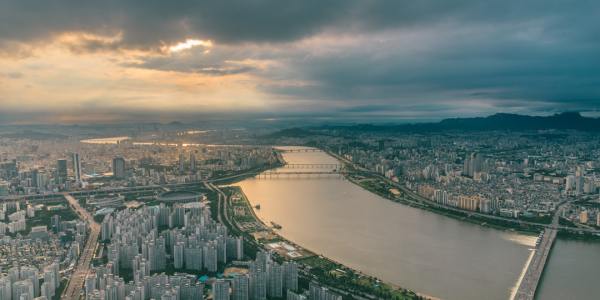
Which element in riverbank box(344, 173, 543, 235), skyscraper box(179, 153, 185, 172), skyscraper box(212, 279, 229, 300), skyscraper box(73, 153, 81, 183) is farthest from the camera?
skyscraper box(179, 153, 185, 172)

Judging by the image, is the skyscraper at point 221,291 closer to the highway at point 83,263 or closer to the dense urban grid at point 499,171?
the highway at point 83,263

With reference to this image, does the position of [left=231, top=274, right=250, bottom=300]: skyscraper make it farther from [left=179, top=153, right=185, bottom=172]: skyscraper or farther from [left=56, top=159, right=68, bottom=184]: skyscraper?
[left=179, top=153, right=185, bottom=172]: skyscraper

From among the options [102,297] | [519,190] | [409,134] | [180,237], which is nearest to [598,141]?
[409,134]

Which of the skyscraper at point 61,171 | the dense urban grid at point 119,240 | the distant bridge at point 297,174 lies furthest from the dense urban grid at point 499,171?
the skyscraper at point 61,171

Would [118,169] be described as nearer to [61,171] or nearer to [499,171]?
[61,171]

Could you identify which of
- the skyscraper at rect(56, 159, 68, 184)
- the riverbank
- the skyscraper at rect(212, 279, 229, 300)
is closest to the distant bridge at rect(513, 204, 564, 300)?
the riverbank

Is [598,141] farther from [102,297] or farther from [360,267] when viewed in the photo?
[102,297]
